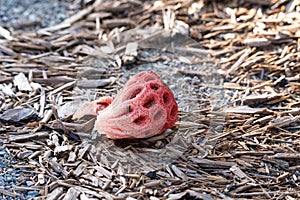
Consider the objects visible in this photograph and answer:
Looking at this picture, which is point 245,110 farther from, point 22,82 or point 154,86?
point 22,82

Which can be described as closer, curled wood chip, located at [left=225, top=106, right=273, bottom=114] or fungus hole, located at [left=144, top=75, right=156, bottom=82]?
fungus hole, located at [left=144, top=75, right=156, bottom=82]

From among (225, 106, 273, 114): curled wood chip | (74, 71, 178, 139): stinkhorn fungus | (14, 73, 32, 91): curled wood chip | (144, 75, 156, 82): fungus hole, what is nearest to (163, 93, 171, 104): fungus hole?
(74, 71, 178, 139): stinkhorn fungus

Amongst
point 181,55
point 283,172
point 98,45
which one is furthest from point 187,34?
point 283,172

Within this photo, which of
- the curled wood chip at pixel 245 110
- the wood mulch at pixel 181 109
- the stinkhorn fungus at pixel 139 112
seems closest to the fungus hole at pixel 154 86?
the stinkhorn fungus at pixel 139 112

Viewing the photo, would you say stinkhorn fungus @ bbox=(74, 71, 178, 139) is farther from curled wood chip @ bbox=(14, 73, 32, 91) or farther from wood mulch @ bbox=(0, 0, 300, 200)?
curled wood chip @ bbox=(14, 73, 32, 91)

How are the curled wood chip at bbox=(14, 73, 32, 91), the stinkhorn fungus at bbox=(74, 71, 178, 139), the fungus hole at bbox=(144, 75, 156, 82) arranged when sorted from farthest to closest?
the curled wood chip at bbox=(14, 73, 32, 91)
the fungus hole at bbox=(144, 75, 156, 82)
the stinkhorn fungus at bbox=(74, 71, 178, 139)

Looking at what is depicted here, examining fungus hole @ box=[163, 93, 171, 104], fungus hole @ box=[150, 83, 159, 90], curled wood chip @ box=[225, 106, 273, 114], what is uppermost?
fungus hole @ box=[150, 83, 159, 90]
